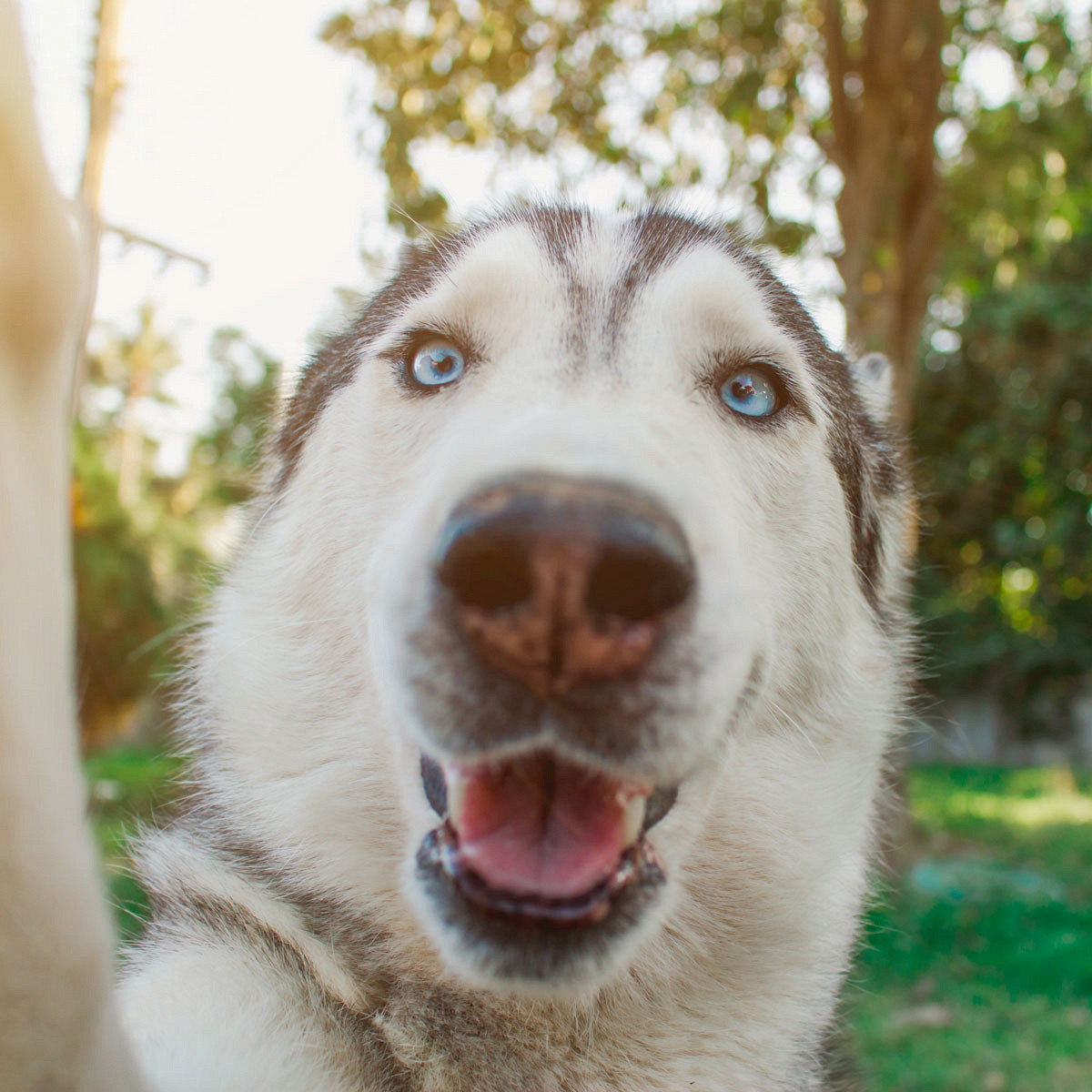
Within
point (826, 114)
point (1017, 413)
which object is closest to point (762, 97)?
point (826, 114)

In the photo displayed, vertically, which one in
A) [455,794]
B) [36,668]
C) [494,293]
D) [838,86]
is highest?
[838,86]

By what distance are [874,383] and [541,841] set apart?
259 cm

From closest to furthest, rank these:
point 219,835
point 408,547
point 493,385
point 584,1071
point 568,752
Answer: point 568,752
point 408,547
point 584,1071
point 493,385
point 219,835

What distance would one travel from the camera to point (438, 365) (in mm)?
2441

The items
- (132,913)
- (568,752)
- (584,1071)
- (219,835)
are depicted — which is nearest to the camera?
(568,752)

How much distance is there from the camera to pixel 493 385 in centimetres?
218

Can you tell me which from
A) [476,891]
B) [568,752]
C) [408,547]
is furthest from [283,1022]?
[408,547]

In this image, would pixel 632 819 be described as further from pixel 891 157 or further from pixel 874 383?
pixel 891 157

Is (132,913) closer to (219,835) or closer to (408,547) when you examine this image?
(219,835)

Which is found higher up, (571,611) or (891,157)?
(891,157)

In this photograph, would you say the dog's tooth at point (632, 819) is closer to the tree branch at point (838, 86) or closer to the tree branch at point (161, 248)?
the tree branch at point (161, 248)

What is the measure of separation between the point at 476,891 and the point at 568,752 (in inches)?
14.6

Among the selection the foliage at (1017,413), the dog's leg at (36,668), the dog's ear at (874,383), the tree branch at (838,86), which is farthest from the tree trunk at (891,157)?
the dog's leg at (36,668)

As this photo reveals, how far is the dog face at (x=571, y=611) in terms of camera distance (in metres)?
1.44
